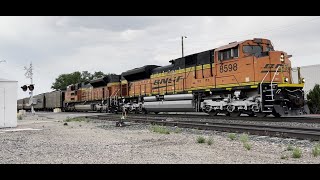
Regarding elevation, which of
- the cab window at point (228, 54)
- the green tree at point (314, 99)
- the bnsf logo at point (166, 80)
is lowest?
the green tree at point (314, 99)

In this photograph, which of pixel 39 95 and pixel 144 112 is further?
A: pixel 39 95

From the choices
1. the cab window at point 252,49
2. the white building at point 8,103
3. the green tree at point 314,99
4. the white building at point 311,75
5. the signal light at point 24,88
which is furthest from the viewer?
the signal light at point 24,88

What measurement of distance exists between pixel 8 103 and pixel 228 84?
11387mm

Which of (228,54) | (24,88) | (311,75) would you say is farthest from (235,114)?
(24,88)

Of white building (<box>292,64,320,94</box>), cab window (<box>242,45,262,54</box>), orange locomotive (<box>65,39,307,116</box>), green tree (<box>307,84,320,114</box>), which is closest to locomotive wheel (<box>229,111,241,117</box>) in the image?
orange locomotive (<box>65,39,307,116</box>)

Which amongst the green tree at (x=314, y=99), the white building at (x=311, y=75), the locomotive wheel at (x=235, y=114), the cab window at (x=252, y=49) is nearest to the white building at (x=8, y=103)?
the locomotive wheel at (x=235, y=114)

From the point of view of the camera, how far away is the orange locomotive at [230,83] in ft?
51.5

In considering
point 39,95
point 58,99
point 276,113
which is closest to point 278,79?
point 276,113

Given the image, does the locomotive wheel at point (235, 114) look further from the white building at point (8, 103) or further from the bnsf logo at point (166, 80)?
the white building at point (8, 103)

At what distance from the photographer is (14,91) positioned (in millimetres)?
17688

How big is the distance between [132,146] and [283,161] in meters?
3.83

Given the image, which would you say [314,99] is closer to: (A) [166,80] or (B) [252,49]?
(A) [166,80]
